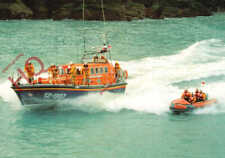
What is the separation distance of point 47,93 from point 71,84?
1639mm

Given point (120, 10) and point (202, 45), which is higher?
point (120, 10)

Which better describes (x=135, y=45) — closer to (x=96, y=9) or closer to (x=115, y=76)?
Result: (x=115, y=76)

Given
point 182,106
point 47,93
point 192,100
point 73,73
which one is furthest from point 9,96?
point 192,100

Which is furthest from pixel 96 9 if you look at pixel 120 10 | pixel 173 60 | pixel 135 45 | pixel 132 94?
pixel 132 94

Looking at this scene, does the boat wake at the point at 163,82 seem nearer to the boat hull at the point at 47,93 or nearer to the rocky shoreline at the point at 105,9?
the boat hull at the point at 47,93

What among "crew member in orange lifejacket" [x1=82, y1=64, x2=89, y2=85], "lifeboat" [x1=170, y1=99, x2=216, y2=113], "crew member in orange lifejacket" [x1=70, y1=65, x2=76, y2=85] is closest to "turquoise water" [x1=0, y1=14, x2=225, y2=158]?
"lifeboat" [x1=170, y1=99, x2=216, y2=113]

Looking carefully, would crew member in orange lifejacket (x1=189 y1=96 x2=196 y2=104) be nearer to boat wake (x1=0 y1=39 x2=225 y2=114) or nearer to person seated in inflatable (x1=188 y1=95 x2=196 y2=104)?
person seated in inflatable (x1=188 y1=95 x2=196 y2=104)

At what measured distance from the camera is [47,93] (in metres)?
23.7

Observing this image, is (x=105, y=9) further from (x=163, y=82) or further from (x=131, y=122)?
(x=131, y=122)

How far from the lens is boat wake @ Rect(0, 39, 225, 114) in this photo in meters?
25.5

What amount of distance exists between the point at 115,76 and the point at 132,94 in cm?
358

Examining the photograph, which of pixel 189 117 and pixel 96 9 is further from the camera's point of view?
pixel 96 9

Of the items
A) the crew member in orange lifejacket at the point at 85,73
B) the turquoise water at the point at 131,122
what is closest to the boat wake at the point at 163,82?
the turquoise water at the point at 131,122

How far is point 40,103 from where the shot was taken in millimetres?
24000
